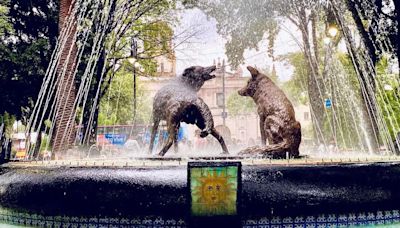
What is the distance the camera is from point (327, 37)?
73.4 ft

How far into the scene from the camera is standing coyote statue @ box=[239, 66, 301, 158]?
842cm

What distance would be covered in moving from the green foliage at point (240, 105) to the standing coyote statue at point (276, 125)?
2668cm

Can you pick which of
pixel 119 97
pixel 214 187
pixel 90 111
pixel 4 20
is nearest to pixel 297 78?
pixel 119 97

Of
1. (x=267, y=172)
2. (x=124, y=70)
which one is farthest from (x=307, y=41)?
(x=267, y=172)

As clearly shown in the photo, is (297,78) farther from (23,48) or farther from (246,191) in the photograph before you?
(246,191)

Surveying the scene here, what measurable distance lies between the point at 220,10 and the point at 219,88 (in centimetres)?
953

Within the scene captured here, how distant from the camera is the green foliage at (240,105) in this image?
37.0 m

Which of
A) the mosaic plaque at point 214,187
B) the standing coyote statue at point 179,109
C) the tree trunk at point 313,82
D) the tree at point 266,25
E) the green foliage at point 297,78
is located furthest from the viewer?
the green foliage at point 297,78

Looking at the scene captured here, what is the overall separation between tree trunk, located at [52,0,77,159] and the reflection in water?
28.9 feet

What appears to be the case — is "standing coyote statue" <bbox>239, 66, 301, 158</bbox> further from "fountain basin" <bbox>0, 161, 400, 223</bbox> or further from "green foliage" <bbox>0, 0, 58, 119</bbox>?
"green foliage" <bbox>0, 0, 58, 119</bbox>

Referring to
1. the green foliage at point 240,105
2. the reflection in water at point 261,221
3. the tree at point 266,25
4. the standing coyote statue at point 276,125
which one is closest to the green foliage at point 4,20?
the tree at point 266,25

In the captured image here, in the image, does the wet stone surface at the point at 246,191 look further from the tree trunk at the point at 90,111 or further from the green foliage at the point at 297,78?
the green foliage at the point at 297,78

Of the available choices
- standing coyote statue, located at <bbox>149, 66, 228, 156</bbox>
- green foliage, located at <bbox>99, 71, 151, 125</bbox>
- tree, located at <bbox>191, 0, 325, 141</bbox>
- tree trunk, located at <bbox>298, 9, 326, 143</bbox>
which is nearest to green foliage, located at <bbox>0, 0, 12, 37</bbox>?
tree, located at <bbox>191, 0, 325, 141</bbox>

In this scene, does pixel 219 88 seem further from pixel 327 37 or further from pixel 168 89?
pixel 168 89
